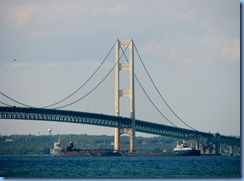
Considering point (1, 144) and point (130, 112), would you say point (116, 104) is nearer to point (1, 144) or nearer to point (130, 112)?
point (130, 112)

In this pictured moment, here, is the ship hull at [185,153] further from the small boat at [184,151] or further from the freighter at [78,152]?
the freighter at [78,152]

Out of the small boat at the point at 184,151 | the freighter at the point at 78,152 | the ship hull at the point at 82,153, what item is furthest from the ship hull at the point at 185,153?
the ship hull at the point at 82,153

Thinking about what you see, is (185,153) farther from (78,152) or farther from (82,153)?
(78,152)

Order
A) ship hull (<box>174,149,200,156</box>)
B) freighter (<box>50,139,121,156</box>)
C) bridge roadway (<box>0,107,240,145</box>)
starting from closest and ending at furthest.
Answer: bridge roadway (<box>0,107,240,145</box>)
freighter (<box>50,139,121,156</box>)
ship hull (<box>174,149,200,156</box>)

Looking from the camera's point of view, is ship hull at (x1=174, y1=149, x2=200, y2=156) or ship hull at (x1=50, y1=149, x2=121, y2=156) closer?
ship hull at (x1=50, y1=149, x2=121, y2=156)

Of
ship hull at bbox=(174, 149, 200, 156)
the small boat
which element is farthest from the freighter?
the small boat

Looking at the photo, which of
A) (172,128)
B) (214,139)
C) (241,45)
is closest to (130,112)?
(172,128)

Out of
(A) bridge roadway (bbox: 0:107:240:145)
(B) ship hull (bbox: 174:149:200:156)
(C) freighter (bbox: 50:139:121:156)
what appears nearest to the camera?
(A) bridge roadway (bbox: 0:107:240:145)

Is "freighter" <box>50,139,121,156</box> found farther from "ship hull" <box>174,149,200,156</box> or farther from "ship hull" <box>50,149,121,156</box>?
"ship hull" <box>174,149,200,156</box>
